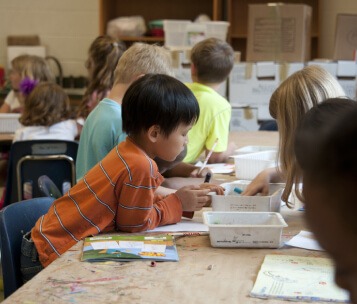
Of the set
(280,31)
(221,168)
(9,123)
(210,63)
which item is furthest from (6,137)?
(280,31)

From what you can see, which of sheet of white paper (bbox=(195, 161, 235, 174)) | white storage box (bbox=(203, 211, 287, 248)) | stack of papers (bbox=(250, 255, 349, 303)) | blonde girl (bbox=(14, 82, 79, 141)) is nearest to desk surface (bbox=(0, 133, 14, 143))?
blonde girl (bbox=(14, 82, 79, 141))

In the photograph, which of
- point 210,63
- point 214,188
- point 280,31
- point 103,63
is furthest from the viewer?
point 280,31

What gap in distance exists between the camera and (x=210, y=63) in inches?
133

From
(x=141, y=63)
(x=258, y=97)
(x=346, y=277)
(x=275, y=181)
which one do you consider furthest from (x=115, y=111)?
(x=258, y=97)

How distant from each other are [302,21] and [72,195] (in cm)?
361

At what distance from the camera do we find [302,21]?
5.05m

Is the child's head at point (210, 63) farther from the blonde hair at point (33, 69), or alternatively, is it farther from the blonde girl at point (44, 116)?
the blonde hair at point (33, 69)

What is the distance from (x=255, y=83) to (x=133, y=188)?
3577 millimetres

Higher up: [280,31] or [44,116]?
[280,31]

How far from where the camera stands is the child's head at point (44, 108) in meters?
3.70

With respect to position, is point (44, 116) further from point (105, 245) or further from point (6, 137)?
point (105, 245)

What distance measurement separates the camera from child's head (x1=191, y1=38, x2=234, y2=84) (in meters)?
3.38

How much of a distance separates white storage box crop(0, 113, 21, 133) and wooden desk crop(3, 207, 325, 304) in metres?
2.69

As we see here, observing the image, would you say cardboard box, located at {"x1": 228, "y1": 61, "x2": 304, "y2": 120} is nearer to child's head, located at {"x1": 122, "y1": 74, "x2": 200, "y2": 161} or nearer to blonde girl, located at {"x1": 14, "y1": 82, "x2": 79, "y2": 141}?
blonde girl, located at {"x1": 14, "y1": 82, "x2": 79, "y2": 141}
